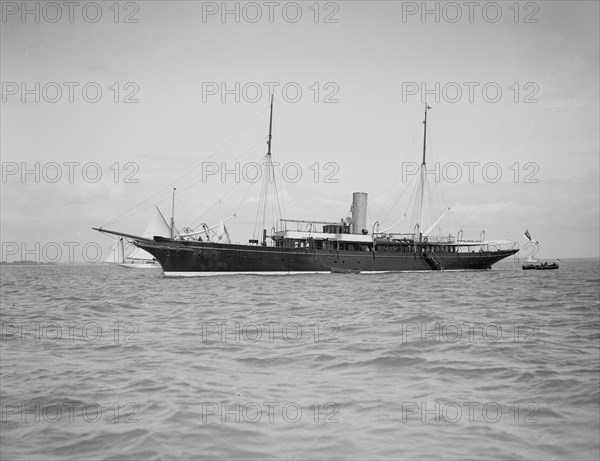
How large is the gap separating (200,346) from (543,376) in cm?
617

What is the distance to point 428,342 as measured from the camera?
10109 mm

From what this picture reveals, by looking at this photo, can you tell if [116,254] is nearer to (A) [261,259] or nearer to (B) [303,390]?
(A) [261,259]

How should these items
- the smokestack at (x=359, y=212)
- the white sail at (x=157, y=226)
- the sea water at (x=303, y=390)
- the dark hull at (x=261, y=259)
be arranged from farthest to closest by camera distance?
the white sail at (x=157, y=226) → the smokestack at (x=359, y=212) → the dark hull at (x=261, y=259) → the sea water at (x=303, y=390)

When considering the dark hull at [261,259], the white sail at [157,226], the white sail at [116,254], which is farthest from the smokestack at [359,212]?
the white sail at [116,254]

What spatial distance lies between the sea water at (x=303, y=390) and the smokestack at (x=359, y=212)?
129 ft

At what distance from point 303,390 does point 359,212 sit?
46.6 metres

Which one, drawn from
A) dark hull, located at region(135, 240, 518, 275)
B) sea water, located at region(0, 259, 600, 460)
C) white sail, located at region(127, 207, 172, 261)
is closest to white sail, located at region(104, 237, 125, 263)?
white sail, located at region(127, 207, 172, 261)

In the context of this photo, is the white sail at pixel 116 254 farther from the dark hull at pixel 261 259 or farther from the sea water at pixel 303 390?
the sea water at pixel 303 390

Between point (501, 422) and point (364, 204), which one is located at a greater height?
point (364, 204)

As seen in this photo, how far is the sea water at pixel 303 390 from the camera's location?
511 centimetres

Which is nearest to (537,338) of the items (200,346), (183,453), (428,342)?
(428,342)

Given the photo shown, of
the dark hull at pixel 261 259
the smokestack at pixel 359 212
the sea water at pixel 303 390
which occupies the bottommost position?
the sea water at pixel 303 390

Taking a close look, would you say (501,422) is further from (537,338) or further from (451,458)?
(537,338)

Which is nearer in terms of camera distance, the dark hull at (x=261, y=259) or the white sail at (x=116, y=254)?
the dark hull at (x=261, y=259)
